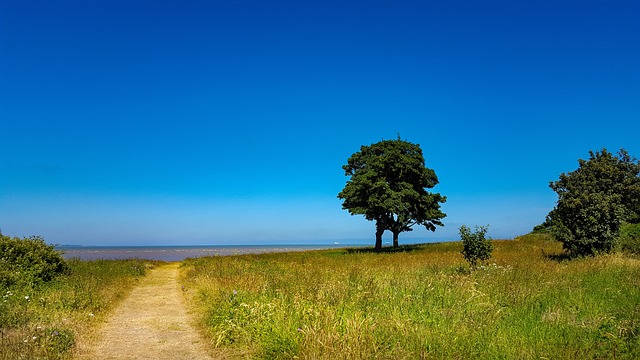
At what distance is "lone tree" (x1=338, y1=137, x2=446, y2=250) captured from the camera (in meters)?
35.7

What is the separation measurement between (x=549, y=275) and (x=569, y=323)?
21.7 feet

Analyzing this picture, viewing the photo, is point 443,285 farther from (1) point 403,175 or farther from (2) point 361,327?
(1) point 403,175

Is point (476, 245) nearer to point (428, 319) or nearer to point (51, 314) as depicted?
point (428, 319)

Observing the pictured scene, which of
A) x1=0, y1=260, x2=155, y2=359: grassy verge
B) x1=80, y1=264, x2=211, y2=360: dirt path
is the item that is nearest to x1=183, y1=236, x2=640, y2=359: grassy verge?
x1=80, y1=264, x2=211, y2=360: dirt path

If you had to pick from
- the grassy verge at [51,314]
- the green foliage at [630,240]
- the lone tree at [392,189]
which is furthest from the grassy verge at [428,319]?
the lone tree at [392,189]

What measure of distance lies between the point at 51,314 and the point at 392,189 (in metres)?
30.2

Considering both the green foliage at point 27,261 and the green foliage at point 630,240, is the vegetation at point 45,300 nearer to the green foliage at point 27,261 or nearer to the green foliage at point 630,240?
the green foliage at point 27,261

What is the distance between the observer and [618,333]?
264 inches

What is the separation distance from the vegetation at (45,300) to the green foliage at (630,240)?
2274 cm

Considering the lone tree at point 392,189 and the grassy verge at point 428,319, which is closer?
the grassy verge at point 428,319

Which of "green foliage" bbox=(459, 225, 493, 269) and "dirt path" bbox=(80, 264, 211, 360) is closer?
"dirt path" bbox=(80, 264, 211, 360)

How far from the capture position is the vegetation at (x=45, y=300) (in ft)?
23.6

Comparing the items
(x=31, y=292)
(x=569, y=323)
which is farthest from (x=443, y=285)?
(x=31, y=292)

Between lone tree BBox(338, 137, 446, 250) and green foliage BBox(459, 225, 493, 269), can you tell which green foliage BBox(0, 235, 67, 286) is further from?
lone tree BBox(338, 137, 446, 250)
